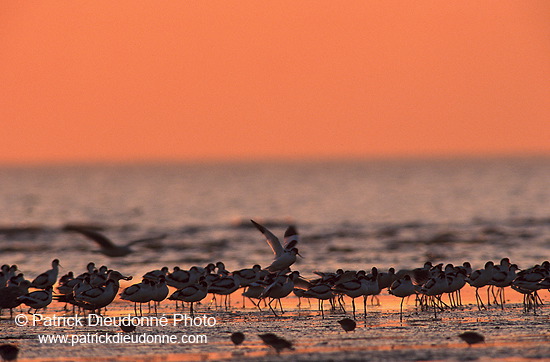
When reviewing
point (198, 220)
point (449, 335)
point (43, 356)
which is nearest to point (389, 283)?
point (449, 335)

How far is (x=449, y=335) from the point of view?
1836 cm

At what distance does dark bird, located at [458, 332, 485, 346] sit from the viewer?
681 inches

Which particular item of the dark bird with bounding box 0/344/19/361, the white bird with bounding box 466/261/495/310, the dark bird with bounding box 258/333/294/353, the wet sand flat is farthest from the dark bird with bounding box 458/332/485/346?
the dark bird with bounding box 0/344/19/361

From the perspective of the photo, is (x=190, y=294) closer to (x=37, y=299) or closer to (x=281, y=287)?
(x=281, y=287)

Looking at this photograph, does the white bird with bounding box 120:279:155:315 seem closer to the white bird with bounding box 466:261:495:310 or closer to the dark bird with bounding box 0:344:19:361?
the dark bird with bounding box 0:344:19:361

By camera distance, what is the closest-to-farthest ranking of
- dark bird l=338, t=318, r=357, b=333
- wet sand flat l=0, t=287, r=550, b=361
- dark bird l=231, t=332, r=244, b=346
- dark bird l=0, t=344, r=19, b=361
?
wet sand flat l=0, t=287, r=550, b=361 → dark bird l=0, t=344, r=19, b=361 → dark bird l=231, t=332, r=244, b=346 → dark bird l=338, t=318, r=357, b=333

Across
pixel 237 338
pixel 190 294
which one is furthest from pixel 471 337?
pixel 190 294

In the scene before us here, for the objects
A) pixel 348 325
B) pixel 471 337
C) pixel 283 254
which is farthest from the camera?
pixel 283 254

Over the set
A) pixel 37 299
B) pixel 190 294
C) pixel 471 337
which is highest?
pixel 37 299

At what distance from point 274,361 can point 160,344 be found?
2.93 meters

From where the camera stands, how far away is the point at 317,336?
1870 centimetres

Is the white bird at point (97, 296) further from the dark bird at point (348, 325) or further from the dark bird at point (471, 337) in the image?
the dark bird at point (471, 337)

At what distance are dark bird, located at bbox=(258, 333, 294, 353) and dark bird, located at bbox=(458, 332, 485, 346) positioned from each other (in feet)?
10.6

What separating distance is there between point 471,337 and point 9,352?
8540 mm
